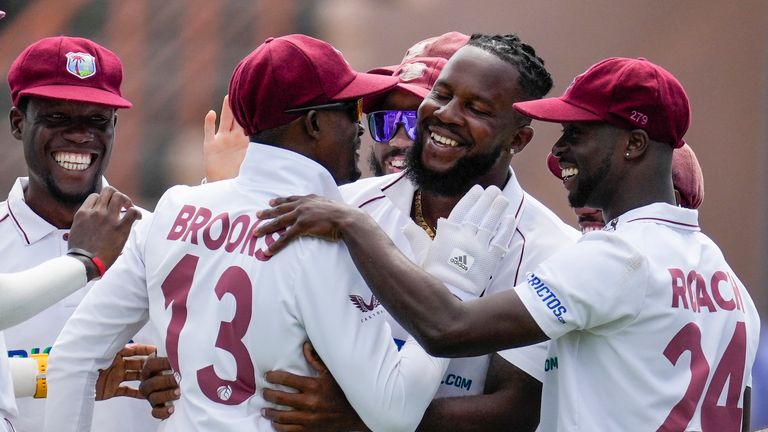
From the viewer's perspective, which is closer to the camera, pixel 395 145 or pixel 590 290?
pixel 590 290

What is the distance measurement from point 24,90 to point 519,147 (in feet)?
5.66

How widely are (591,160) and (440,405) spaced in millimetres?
810

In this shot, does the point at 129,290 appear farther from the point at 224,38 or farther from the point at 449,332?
the point at 224,38

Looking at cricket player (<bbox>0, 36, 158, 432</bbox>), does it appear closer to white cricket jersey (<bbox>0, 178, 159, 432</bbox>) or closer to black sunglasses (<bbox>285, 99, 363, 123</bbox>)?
white cricket jersey (<bbox>0, 178, 159, 432</bbox>)

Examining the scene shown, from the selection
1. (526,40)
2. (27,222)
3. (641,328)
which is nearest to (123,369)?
(27,222)

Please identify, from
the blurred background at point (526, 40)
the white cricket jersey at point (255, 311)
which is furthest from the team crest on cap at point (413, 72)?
the blurred background at point (526, 40)

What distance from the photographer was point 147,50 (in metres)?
7.50

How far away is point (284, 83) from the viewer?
121 inches

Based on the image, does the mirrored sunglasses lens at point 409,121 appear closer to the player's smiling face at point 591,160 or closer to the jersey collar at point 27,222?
the player's smiling face at point 591,160

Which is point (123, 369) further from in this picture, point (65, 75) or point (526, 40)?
point (526, 40)

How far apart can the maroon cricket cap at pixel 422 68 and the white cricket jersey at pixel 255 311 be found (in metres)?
1.20

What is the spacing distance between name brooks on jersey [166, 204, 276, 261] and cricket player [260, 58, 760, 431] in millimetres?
56

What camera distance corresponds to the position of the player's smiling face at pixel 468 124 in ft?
12.2

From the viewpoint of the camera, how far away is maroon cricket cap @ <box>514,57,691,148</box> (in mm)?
3219
